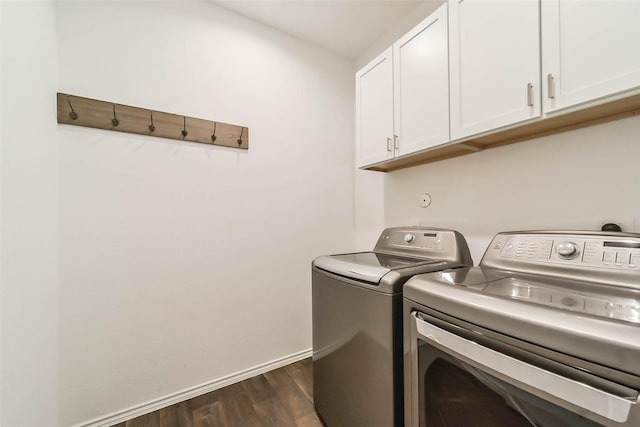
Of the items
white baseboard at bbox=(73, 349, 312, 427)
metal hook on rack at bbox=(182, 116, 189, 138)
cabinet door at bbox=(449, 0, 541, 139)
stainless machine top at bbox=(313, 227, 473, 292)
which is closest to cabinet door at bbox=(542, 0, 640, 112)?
cabinet door at bbox=(449, 0, 541, 139)

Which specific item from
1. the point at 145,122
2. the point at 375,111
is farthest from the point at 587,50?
the point at 145,122

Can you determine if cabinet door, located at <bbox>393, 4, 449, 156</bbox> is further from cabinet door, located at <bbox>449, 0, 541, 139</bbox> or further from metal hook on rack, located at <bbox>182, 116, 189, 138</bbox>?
metal hook on rack, located at <bbox>182, 116, 189, 138</bbox>

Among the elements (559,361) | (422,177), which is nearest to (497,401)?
(559,361)

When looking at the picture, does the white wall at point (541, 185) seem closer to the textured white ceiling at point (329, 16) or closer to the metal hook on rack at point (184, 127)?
the textured white ceiling at point (329, 16)

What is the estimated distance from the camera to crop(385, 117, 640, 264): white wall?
0.98m

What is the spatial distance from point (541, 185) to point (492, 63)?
0.61 metres

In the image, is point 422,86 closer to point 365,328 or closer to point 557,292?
point 557,292

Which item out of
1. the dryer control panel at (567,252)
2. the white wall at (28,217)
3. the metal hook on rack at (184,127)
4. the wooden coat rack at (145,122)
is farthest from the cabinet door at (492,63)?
the white wall at (28,217)

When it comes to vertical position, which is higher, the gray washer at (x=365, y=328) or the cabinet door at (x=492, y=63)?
the cabinet door at (x=492, y=63)

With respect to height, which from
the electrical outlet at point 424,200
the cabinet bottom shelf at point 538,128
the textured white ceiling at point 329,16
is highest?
the textured white ceiling at point 329,16

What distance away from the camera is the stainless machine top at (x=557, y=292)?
0.49m

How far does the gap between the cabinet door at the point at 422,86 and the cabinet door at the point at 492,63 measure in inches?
2.0

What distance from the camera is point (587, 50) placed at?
2.71ft

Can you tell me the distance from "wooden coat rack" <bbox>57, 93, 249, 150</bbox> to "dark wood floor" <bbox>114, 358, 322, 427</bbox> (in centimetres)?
168
